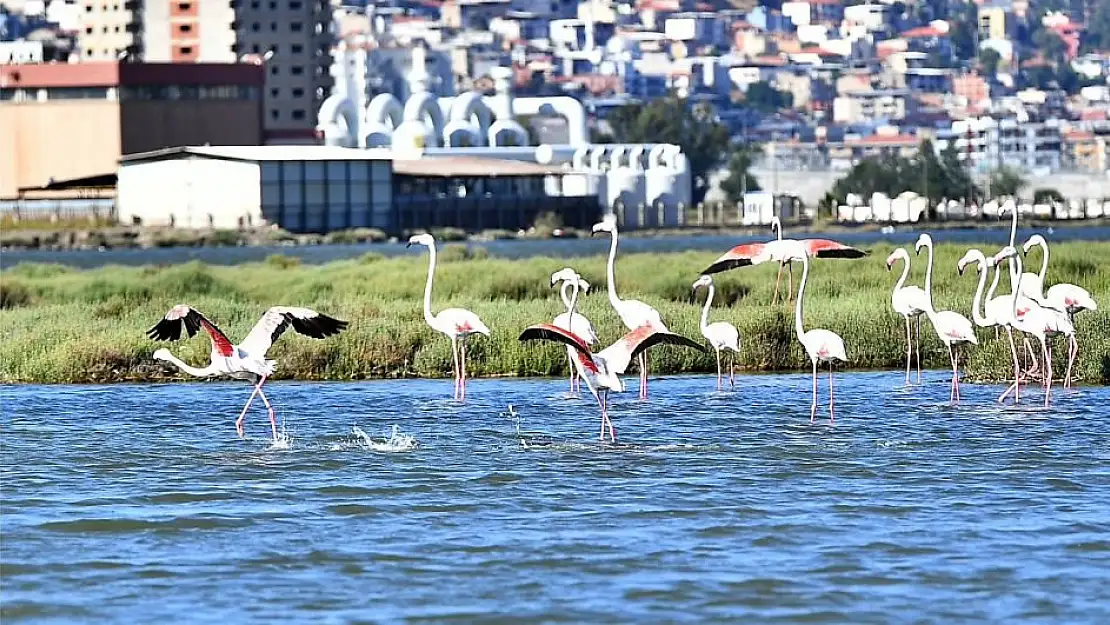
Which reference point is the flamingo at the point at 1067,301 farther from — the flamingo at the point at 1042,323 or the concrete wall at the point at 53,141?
the concrete wall at the point at 53,141

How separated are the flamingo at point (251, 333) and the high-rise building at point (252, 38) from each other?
14478cm

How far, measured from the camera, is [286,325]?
19688 millimetres

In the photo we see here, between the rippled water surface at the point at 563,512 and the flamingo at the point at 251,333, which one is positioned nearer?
the rippled water surface at the point at 563,512

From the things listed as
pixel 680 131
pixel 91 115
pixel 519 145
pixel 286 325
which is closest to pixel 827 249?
pixel 286 325

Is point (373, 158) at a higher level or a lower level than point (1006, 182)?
higher

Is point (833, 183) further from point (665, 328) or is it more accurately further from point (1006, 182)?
point (665, 328)

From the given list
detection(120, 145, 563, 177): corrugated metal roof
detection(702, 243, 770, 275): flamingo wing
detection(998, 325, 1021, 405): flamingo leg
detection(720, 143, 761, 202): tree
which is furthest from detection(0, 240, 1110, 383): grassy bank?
detection(720, 143, 761, 202): tree

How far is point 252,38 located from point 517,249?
78236 mm

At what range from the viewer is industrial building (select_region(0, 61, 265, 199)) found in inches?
4830

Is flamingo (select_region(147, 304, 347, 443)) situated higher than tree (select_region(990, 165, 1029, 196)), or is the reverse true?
flamingo (select_region(147, 304, 347, 443))

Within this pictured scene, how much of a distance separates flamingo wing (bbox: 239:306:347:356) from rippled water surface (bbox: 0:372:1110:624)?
1.02m

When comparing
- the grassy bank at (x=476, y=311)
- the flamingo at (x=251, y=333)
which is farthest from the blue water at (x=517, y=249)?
the flamingo at (x=251, y=333)

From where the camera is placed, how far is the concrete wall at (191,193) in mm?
108188

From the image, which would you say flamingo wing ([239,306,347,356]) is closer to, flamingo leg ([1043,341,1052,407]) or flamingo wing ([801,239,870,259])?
flamingo wing ([801,239,870,259])
